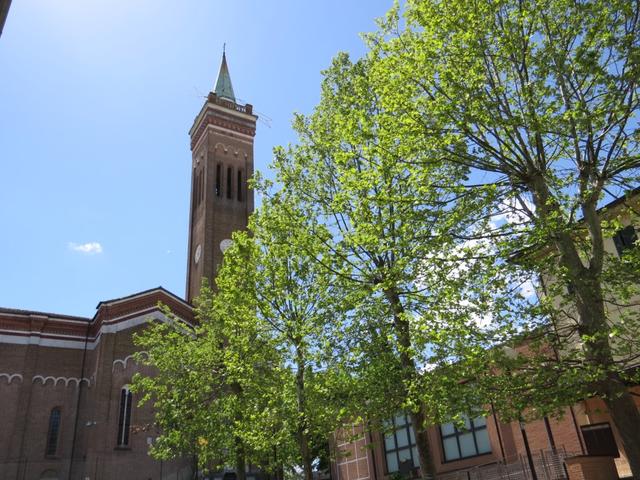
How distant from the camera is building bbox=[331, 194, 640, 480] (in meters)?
15.2

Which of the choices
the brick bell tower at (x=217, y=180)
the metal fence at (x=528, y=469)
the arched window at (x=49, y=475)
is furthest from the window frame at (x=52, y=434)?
the metal fence at (x=528, y=469)

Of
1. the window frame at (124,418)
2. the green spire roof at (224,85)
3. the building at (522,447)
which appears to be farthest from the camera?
the green spire roof at (224,85)

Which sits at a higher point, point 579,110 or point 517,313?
point 579,110

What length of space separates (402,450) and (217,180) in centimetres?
3364

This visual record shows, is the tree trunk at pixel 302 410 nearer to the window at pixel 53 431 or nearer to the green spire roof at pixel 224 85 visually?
the window at pixel 53 431

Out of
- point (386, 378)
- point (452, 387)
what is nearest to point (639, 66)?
point (452, 387)

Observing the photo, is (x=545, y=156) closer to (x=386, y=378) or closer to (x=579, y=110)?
(x=579, y=110)

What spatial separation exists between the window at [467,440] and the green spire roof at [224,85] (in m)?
44.5

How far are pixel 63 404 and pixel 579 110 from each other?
36.0 metres

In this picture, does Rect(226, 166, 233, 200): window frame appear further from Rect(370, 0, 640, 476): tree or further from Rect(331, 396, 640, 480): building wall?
Rect(370, 0, 640, 476): tree

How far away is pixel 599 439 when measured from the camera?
59.8ft

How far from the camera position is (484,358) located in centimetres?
1024

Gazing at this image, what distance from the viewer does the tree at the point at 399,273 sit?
1088cm

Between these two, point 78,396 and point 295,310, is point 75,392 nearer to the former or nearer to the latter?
point 78,396
